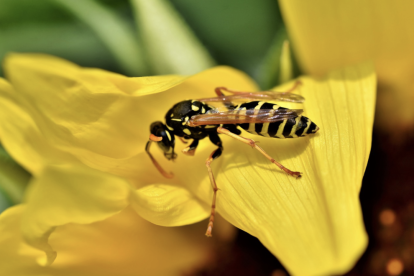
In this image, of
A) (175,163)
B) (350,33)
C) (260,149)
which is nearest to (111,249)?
(175,163)

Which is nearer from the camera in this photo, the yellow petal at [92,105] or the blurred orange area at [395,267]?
the yellow petal at [92,105]

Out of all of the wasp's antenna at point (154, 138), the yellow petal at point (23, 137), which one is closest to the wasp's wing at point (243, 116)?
the wasp's antenna at point (154, 138)

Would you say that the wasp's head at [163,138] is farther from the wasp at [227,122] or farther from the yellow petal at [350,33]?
the yellow petal at [350,33]

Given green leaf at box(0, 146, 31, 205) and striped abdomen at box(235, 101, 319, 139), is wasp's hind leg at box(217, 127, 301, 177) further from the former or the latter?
green leaf at box(0, 146, 31, 205)

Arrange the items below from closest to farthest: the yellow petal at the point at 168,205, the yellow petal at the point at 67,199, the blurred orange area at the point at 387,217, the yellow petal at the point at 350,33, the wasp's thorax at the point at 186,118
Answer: the yellow petal at the point at 67,199 < the yellow petal at the point at 168,205 < the yellow petal at the point at 350,33 < the wasp's thorax at the point at 186,118 < the blurred orange area at the point at 387,217

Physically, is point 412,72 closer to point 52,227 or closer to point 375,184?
point 375,184

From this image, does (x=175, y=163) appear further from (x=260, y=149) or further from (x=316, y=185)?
(x=316, y=185)
